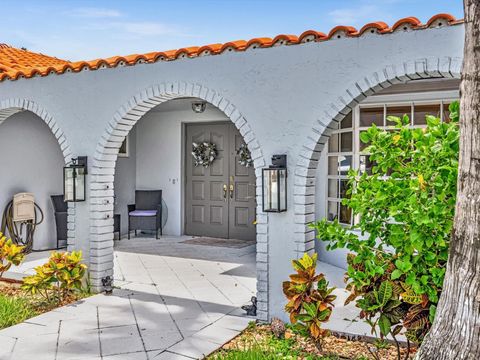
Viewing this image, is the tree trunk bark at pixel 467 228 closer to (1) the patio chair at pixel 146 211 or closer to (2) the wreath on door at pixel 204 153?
(2) the wreath on door at pixel 204 153

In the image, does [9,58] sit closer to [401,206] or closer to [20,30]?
[20,30]

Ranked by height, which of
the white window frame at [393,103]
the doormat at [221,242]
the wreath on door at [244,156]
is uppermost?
the white window frame at [393,103]

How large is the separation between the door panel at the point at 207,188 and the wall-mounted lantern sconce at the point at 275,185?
17.8ft

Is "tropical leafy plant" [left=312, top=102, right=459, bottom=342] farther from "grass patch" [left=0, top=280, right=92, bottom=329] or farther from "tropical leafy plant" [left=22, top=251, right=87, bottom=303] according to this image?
"grass patch" [left=0, top=280, right=92, bottom=329]

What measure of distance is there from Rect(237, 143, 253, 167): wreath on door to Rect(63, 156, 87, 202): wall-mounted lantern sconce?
4.44m

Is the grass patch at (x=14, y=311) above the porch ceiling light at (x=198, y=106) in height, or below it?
below

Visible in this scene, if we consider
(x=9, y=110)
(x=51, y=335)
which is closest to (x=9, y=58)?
(x=9, y=110)

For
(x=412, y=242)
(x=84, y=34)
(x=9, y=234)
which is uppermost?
(x=84, y=34)

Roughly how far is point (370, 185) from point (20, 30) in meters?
13.9

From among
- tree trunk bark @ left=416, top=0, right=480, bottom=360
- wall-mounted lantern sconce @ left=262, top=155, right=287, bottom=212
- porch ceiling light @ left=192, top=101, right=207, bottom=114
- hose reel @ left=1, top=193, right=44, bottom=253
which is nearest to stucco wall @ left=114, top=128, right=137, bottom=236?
hose reel @ left=1, top=193, right=44, bottom=253

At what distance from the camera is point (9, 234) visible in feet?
27.7

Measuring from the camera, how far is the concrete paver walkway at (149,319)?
14.1 feet

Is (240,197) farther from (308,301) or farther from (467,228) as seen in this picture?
(467,228)

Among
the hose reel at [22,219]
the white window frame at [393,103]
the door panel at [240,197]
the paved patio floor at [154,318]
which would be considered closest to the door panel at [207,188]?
the door panel at [240,197]
